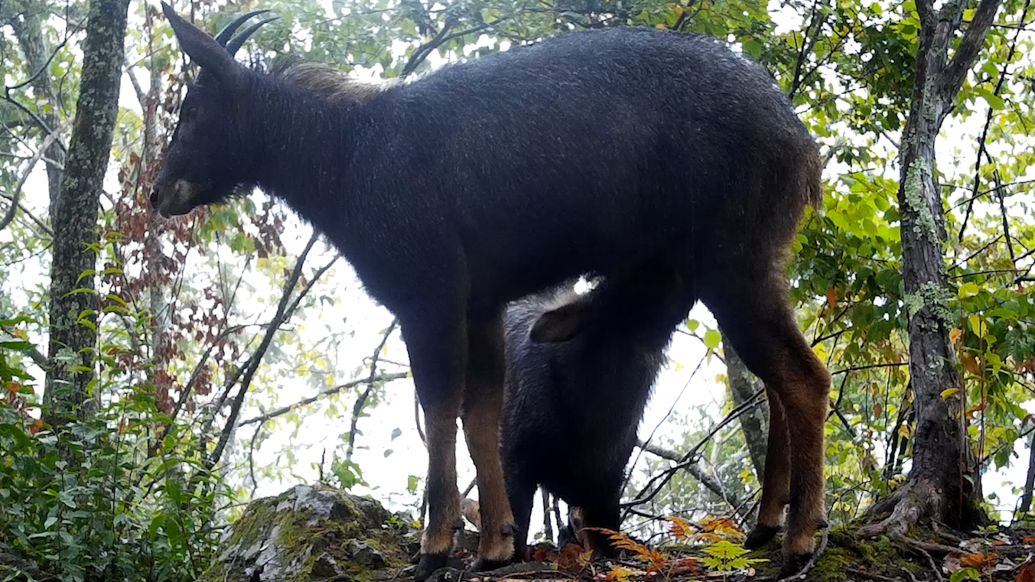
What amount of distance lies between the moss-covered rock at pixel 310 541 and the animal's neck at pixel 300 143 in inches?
63.4

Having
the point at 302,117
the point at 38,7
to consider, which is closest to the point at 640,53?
the point at 302,117

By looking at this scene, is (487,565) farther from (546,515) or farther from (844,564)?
(546,515)

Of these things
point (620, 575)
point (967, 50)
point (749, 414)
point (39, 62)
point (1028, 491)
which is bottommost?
point (620, 575)

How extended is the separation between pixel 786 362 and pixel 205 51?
3.45 meters

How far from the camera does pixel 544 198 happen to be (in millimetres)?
4402

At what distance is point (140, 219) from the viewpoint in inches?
273

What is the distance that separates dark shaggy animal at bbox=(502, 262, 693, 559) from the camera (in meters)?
5.37

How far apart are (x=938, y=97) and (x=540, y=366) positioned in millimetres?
2733

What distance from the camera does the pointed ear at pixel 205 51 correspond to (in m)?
4.70

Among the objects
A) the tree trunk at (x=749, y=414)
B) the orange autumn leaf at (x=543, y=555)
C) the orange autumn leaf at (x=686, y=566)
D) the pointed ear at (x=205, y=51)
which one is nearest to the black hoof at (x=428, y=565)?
the orange autumn leaf at (x=543, y=555)

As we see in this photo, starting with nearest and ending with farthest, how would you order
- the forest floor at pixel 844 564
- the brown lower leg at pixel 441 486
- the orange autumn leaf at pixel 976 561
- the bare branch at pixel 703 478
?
the orange autumn leaf at pixel 976 561
the forest floor at pixel 844 564
the brown lower leg at pixel 441 486
the bare branch at pixel 703 478

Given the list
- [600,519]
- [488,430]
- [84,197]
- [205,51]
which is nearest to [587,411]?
[600,519]

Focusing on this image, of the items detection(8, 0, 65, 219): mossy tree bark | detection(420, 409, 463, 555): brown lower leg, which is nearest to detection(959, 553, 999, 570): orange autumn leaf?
detection(420, 409, 463, 555): brown lower leg

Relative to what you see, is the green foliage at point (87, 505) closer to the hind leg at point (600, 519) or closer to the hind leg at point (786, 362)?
the hind leg at point (600, 519)
